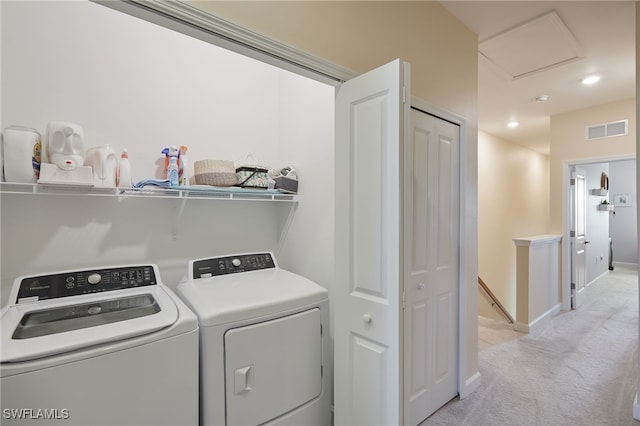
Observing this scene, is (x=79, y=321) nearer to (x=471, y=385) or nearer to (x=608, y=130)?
(x=471, y=385)

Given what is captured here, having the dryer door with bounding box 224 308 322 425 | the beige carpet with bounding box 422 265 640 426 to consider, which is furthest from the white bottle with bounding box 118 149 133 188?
the beige carpet with bounding box 422 265 640 426

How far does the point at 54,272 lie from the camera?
1553 millimetres

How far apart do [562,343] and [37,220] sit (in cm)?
461

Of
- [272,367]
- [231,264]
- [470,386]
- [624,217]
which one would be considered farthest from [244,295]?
[624,217]

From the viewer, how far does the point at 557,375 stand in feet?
8.18

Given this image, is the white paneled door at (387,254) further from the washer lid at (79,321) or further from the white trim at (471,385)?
the washer lid at (79,321)

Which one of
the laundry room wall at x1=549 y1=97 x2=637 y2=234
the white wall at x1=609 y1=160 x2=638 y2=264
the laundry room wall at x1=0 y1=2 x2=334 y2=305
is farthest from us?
the white wall at x1=609 y1=160 x2=638 y2=264

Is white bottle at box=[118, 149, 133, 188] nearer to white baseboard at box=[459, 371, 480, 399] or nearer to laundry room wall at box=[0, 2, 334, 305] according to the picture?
laundry room wall at box=[0, 2, 334, 305]

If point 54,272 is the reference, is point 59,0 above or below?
above

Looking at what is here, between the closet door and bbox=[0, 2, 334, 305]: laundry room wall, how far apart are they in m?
0.47

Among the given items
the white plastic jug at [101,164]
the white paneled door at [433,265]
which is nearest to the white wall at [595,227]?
the white paneled door at [433,265]

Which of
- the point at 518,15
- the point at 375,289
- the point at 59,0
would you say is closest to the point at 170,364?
the point at 375,289

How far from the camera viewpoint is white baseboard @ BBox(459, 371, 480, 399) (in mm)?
2176

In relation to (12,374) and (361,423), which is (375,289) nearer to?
(361,423)
